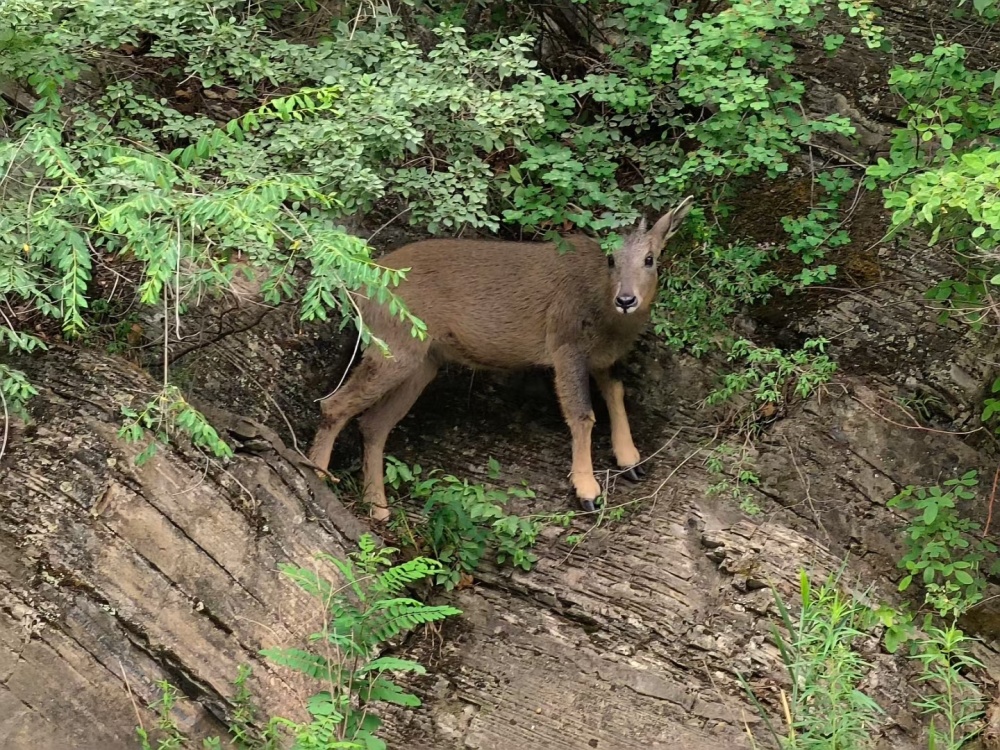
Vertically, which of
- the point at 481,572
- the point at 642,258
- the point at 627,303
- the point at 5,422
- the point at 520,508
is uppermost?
the point at 642,258

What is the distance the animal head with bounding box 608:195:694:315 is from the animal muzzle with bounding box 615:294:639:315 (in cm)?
2

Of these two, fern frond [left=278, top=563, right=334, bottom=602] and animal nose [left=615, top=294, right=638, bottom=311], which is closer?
fern frond [left=278, top=563, right=334, bottom=602]

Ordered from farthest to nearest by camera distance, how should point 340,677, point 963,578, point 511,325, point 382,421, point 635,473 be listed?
point 511,325, point 382,421, point 635,473, point 963,578, point 340,677

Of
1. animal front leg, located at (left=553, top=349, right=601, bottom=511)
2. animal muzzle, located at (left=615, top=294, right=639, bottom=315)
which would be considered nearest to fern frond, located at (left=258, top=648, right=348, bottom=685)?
animal front leg, located at (left=553, top=349, right=601, bottom=511)

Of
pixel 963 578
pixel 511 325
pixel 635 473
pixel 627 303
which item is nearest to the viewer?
pixel 963 578

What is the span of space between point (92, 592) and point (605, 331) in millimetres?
3909

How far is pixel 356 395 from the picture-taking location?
7043 mm

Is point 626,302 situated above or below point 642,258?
below

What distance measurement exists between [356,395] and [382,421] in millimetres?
337

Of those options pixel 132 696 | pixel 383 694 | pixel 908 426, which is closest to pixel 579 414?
pixel 908 426

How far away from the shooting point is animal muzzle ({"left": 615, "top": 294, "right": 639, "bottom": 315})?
6773mm

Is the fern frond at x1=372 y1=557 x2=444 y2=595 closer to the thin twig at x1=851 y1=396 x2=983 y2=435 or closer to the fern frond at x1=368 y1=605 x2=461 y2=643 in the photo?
the fern frond at x1=368 y1=605 x2=461 y2=643

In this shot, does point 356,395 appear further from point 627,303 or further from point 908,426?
point 908,426

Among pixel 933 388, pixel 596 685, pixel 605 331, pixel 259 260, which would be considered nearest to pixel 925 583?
pixel 933 388
